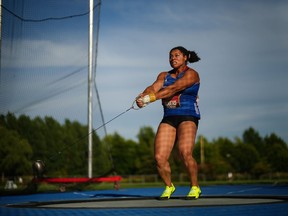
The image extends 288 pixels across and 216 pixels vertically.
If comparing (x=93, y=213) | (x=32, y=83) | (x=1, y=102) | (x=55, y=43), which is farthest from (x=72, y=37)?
(x=93, y=213)

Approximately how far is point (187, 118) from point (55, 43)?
4878 mm

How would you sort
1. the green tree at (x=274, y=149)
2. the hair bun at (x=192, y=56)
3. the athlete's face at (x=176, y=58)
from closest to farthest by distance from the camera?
1. the athlete's face at (x=176, y=58)
2. the hair bun at (x=192, y=56)
3. the green tree at (x=274, y=149)

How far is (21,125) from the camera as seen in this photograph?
993cm

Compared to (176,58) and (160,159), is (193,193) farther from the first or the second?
(176,58)

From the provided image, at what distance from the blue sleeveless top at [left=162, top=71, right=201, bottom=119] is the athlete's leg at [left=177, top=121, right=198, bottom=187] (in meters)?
0.14

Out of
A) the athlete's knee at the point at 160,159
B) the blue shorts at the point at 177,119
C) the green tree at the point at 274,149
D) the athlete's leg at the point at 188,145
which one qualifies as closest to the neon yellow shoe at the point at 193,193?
the athlete's leg at the point at 188,145

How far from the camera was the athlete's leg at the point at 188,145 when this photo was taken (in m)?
5.27

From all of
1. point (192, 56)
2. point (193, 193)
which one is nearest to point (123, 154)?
point (192, 56)

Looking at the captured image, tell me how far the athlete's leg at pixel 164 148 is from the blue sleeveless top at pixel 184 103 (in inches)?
7.5

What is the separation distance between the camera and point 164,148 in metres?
5.46

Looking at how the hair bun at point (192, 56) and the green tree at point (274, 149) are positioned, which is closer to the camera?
the hair bun at point (192, 56)

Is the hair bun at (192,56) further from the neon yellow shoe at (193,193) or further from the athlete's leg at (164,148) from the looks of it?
the neon yellow shoe at (193,193)

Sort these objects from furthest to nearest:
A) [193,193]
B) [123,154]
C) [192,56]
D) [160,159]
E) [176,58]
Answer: [123,154], [192,56], [176,58], [160,159], [193,193]

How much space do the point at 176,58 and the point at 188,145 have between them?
104cm
